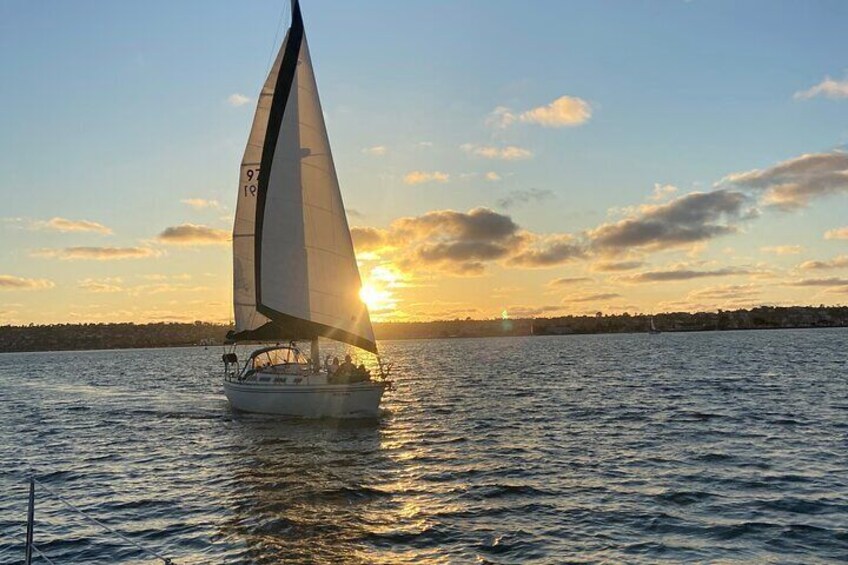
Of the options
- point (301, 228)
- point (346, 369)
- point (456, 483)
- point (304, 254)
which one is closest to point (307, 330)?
point (346, 369)

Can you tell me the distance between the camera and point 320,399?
107ft

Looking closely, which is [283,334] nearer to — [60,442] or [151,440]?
[151,440]

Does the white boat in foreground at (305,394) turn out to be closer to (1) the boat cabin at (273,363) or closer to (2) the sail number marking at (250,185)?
(1) the boat cabin at (273,363)

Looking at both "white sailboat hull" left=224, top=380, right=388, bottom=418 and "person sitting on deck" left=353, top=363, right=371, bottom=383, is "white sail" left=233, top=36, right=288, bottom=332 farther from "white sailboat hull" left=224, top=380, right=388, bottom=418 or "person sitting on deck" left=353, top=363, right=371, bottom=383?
"person sitting on deck" left=353, top=363, right=371, bottom=383

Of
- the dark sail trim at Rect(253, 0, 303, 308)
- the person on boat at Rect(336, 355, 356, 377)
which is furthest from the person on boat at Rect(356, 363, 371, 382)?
the dark sail trim at Rect(253, 0, 303, 308)

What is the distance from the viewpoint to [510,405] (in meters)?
42.2

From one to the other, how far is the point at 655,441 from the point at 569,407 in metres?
12.8

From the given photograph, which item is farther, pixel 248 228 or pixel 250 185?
pixel 248 228

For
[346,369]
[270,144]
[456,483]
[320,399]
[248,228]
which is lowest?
[456,483]

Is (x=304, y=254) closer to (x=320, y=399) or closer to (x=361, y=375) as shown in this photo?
(x=361, y=375)

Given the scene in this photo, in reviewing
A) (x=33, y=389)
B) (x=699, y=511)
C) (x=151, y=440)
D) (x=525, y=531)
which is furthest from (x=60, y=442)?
(x=33, y=389)

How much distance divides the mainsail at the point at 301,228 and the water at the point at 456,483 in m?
5.43

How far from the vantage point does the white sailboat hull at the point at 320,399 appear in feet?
107

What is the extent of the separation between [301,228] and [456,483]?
16882 millimetres
